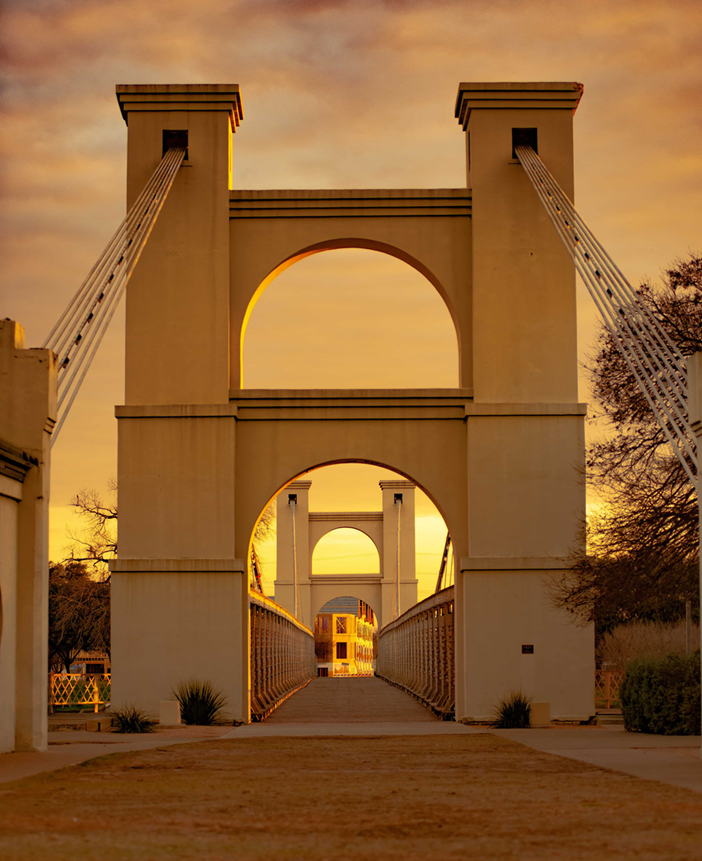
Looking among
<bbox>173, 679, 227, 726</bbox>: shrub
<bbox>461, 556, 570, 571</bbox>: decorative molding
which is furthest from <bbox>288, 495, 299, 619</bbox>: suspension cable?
<bbox>461, 556, 570, 571</bbox>: decorative molding

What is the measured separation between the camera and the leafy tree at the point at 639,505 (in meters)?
15.1

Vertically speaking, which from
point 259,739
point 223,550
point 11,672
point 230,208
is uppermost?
point 230,208

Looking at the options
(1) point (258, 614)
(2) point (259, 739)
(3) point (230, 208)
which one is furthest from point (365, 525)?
(2) point (259, 739)

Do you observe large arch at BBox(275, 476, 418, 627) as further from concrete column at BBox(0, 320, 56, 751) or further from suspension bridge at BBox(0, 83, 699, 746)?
concrete column at BBox(0, 320, 56, 751)

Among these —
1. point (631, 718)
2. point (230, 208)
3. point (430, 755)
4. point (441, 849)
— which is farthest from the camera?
point (230, 208)

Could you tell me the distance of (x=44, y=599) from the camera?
40.1 ft

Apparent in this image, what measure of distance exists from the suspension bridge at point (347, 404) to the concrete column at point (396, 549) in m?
38.6

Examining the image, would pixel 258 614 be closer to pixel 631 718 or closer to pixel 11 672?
pixel 631 718

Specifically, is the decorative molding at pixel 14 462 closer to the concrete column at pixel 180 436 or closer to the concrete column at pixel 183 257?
the concrete column at pixel 180 436

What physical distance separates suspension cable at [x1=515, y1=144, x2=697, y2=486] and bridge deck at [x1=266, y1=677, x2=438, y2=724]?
319 inches

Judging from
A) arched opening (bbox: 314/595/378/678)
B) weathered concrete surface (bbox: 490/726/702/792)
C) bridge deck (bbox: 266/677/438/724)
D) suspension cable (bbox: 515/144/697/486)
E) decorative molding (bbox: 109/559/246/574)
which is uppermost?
suspension cable (bbox: 515/144/697/486)

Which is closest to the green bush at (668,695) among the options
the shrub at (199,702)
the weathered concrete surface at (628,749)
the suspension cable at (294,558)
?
the weathered concrete surface at (628,749)

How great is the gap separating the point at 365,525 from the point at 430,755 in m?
52.1

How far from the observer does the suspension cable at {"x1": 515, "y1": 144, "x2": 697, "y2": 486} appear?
44.8 feet
